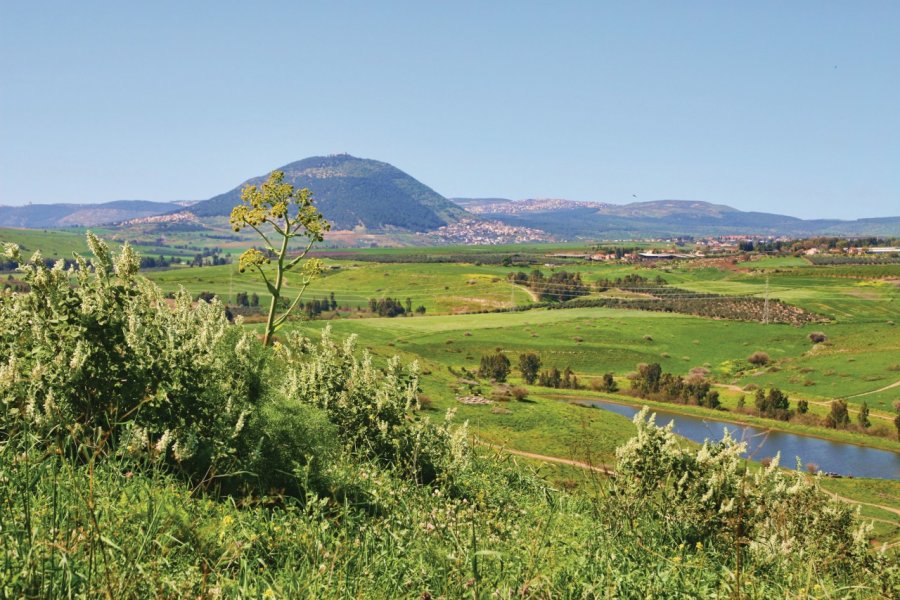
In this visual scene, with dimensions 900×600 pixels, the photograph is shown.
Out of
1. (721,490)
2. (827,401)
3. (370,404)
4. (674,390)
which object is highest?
(370,404)

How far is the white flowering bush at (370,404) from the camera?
12914 mm

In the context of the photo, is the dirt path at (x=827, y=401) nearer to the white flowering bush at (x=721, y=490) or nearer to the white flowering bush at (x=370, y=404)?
the white flowering bush at (x=721, y=490)

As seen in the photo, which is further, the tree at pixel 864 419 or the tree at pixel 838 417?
the tree at pixel 838 417

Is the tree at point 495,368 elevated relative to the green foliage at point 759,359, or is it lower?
elevated

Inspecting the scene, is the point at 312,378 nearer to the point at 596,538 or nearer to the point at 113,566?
the point at 596,538

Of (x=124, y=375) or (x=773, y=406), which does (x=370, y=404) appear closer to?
(x=124, y=375)

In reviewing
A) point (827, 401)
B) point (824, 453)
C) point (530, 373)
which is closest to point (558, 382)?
point (530, 373)

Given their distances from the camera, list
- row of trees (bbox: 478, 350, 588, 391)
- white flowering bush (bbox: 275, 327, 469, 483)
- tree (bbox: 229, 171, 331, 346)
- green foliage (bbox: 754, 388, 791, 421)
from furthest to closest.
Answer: row of trees (bbox: 478, 350, 588, 391) → green foliage (bbox: 754, 388, 791, 421) → tree (bbox: 229, 171, 331, 346) → white flowering bush (bbox: 275, 327, 469, 483)

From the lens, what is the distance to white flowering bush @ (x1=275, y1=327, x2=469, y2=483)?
42.4 feet

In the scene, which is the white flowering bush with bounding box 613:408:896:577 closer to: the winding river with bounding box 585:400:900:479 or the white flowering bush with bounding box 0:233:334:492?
the white flowering bush with bounding box 0:233:334:492

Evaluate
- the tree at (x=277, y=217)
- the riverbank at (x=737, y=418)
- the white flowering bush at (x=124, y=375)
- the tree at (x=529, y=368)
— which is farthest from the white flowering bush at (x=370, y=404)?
the tree at (x=529, y=368)

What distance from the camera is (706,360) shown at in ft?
472

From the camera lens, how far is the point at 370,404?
44.2 ft

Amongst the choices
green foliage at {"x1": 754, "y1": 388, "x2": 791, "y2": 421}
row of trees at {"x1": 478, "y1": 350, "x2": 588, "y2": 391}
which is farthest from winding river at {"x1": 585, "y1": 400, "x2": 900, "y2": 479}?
row of trees at {"x1": 478, "y1": 350, "x2": 588, "y2": 391}
